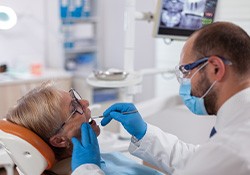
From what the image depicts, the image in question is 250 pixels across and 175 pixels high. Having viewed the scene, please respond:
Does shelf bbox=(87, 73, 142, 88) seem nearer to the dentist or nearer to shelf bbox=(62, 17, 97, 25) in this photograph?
the dentist

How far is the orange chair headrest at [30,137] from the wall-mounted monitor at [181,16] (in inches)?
48.4

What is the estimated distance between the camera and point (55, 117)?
4.54 ft

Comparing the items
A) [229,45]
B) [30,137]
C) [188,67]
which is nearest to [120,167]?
[30,137]

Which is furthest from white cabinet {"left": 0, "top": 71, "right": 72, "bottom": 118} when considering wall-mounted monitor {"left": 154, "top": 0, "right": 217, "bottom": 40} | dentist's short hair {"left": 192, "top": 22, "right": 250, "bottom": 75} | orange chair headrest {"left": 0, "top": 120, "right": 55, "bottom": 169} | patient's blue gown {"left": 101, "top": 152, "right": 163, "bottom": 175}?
Answer: dentist's short hair {"left": 192, "top": 22, "right": 250, "bottom": 75}

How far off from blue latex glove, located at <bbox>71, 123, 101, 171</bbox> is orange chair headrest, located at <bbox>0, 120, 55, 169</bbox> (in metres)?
0.09

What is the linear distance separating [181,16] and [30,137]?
1.35 meters

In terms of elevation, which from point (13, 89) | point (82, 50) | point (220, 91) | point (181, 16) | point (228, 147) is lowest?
point (13, 89)

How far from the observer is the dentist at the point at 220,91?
40.4 inches

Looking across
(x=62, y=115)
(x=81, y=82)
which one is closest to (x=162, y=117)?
(x=81, y=82)

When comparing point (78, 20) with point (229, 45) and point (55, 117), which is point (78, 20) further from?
point (229, 45)

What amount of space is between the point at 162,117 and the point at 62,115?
6.51ft

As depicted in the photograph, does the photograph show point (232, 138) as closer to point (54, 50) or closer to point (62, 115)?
point (62, 115)

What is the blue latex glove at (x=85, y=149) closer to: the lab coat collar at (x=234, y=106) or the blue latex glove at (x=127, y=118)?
the blue latex glove at (x=127, y=118)

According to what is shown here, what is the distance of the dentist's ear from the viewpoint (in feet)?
3.77
